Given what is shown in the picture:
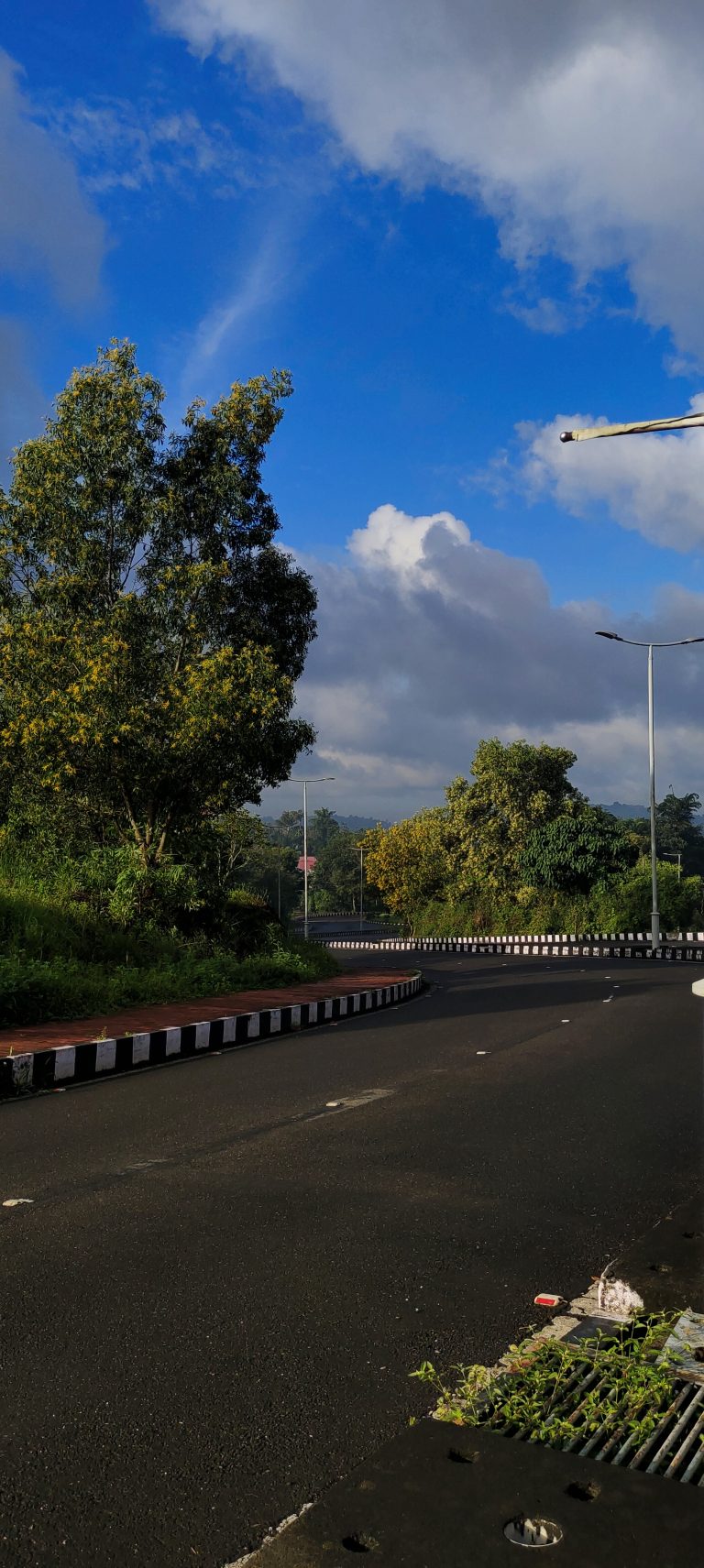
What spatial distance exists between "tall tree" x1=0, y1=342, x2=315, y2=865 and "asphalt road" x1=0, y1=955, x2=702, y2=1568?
8795 mm

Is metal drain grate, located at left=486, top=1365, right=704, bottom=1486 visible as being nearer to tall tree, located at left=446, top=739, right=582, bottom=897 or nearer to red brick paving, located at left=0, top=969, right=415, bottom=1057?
red brick paving, located at left=0, top=969, right=415, bottom=1057

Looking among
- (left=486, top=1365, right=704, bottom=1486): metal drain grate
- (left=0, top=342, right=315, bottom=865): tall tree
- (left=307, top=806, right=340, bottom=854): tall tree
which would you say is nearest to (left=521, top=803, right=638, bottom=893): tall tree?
(left=0, top=342, right=315, bottom=865): tall tree

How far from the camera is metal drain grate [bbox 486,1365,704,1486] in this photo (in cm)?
285

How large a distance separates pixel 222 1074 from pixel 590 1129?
3808mm

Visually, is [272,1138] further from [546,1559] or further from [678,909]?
[678,909]

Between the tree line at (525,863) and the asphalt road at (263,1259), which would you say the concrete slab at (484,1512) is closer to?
the asphalt road at (263,1259)

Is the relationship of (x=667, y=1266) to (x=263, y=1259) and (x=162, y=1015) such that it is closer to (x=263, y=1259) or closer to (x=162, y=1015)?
(x=263, y=1259)

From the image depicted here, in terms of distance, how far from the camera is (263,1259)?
453 centimetres

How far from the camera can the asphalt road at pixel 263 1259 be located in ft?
9.44

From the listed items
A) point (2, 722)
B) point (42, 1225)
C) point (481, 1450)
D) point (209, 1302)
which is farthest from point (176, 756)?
point (481, 1450)

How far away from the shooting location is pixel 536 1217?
5168 millimetres

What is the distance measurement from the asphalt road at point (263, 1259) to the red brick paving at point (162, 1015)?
4.46ft

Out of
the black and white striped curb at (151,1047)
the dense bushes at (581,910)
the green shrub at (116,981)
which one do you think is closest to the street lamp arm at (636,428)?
the black and white striped curb at (151,1047)

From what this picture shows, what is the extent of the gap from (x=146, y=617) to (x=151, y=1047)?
34.4ft
